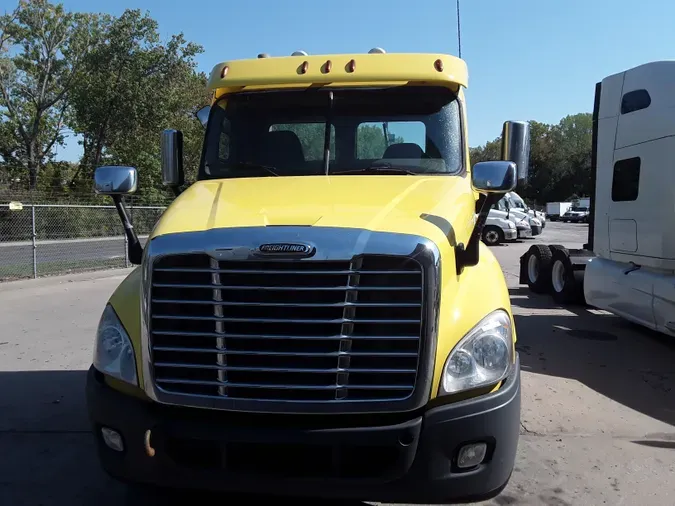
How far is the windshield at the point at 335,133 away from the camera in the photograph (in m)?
4.45

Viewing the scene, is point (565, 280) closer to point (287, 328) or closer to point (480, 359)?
point (480, 359)

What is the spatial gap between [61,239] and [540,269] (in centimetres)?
1321

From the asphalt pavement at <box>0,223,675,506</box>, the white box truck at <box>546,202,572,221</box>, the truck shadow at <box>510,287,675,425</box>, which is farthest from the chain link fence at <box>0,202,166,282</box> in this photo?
the white box truck at <box>546,202,572,221</box>

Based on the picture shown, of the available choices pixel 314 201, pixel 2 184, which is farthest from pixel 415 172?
pixel 2 184

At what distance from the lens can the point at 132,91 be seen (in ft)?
104

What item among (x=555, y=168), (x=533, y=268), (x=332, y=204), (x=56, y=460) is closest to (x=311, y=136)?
(x=332, y=204)

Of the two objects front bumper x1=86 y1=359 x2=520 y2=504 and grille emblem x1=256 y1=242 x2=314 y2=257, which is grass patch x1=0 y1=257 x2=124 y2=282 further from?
grille emblem x1=256 y1=242 x2=314 y2=257

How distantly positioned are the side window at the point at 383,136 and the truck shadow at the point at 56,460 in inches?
95.1

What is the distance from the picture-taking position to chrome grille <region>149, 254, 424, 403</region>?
9.30ft

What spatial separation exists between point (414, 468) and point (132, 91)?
1269 inches

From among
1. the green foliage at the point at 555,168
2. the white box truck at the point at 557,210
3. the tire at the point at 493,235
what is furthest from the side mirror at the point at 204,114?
the green foliage at the point at 555,168

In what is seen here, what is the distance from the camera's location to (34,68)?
36.2m

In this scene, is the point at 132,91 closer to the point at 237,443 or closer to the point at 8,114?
the point at 8,114

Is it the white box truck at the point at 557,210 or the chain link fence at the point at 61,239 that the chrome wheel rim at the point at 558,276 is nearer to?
the chain link fence at the point at 61,239
